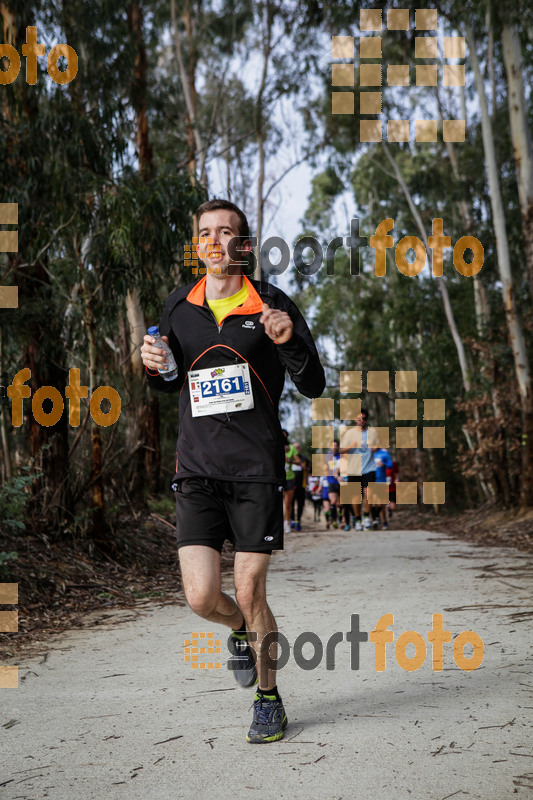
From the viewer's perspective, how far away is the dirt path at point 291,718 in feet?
9.16

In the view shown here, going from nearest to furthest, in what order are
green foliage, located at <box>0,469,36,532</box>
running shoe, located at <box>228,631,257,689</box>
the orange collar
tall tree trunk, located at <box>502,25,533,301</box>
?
1. the orange collar
2. running shoe, located at <box>228,631,257,689</box>
3. green foliage, located at <box>0,469,36,532</box>
4. tall tree trunk, located at <box>502,25,533,301</box>

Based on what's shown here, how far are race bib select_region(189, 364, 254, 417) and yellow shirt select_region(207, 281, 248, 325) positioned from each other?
9.0 inches

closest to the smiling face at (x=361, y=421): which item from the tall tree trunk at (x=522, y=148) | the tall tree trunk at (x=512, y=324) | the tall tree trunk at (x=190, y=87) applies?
the tall tree trunk at (x=512, y=324)

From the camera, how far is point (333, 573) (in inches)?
311

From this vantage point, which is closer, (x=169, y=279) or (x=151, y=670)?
(x=151, y=670)

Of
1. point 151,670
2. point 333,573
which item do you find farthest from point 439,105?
point 151,670

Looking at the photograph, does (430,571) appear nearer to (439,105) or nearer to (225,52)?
(225,52)

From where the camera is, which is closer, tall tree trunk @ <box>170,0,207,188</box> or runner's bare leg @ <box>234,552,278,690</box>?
runner's bare leg @ <box>234,552,278,690</box>

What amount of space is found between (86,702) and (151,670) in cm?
61

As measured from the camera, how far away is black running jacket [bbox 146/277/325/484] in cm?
337

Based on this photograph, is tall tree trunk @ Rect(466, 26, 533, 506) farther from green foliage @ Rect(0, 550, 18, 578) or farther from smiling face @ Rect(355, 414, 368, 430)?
green foliage @ Rect(0, 550, 18, 578)

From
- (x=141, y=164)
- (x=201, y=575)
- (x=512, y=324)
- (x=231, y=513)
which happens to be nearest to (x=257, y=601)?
(x=201, y=575)

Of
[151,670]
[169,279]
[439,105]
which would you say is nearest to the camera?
[151,670]

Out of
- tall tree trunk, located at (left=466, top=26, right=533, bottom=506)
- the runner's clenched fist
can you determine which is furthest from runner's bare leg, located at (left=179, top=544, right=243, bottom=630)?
tall tree trunk, located at (left=466, top=26, right=533, bottom=506)
